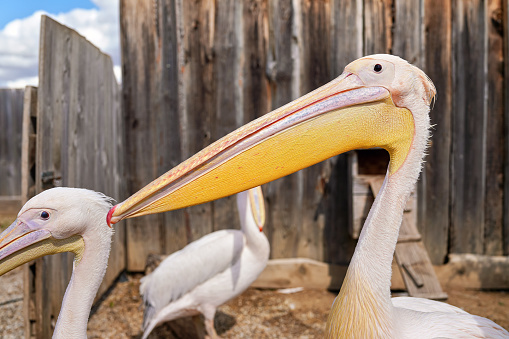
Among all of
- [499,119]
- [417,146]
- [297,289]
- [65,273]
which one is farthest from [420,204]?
[65,273]

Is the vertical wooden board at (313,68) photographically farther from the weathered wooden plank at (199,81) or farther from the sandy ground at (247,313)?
the weathered wooden plank at (199,81)

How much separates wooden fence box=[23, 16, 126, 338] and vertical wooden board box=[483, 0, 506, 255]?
4.17m

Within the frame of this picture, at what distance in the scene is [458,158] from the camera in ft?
14.8

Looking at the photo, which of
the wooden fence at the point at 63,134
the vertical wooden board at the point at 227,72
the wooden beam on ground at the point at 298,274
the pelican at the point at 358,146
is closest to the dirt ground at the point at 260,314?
the wooden beam on ground at the point at 298,274

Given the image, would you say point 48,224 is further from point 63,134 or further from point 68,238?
point 63,134

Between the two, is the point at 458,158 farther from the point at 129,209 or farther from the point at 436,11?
the point at 129,209

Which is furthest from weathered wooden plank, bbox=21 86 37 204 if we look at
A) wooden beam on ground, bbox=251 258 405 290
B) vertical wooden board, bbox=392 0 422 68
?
vertical wooden board, bbox=392 0 422 68

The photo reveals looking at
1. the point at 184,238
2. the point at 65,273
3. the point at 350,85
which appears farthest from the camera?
the point at 184,238

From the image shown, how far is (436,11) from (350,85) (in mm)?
3347

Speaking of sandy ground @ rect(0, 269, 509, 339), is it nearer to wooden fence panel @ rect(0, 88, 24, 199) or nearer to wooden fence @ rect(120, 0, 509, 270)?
wooden fence @ rect(120, 0, 509, 270)

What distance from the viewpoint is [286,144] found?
5.46ft

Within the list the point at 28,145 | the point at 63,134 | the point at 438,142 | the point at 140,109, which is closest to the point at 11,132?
the point at 140,109

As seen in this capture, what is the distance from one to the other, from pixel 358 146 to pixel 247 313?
115 inches

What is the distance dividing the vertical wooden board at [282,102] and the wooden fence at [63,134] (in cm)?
181
